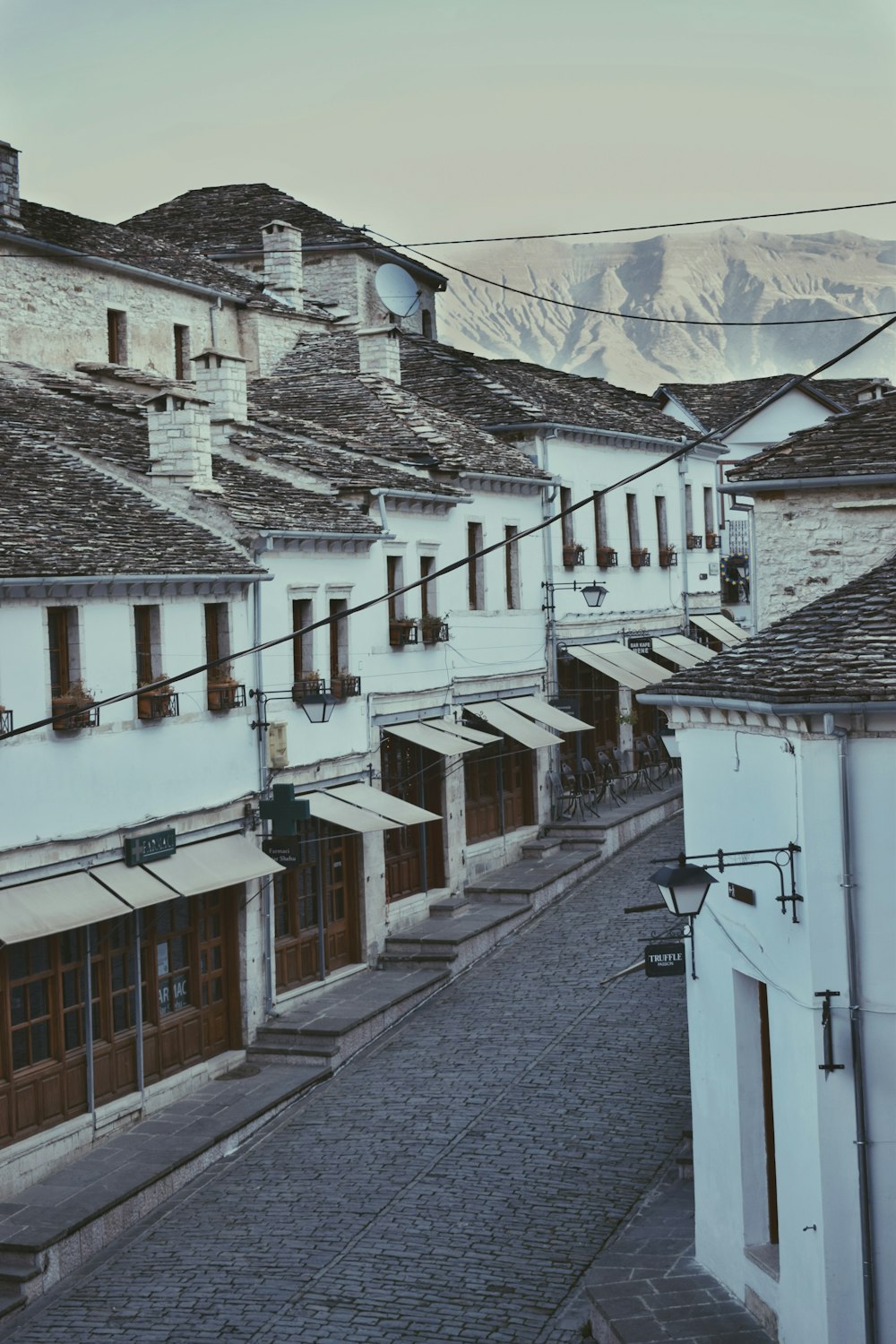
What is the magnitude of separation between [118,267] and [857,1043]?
920 inches

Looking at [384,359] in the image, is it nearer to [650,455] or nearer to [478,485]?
[478,485]

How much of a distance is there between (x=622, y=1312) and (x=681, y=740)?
4478 millimetres

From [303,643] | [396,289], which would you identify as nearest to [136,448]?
[303,643]

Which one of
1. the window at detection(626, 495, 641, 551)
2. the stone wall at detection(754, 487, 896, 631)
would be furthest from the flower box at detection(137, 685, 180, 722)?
the window at detection(626, 495, 641, 551)

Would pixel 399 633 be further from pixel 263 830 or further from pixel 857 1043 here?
pixel 857 1043

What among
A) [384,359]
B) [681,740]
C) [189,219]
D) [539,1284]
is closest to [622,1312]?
[539,1284]

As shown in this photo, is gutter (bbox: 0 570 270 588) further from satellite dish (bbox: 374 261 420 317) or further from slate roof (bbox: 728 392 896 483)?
satellite dish (bbox: 374 261 420 317)

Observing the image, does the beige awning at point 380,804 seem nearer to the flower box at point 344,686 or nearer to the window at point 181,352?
the flower box at point 344,686

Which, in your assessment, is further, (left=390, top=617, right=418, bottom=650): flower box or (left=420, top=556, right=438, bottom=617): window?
(left=420, top=556, right=438, bottom=617): window

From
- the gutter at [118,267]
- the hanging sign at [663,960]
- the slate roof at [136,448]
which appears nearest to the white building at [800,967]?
the hanging sign at [663,960]

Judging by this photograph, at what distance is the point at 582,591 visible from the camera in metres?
33.9

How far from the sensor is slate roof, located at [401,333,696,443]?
3384cm

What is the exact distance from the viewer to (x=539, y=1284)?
567 inches

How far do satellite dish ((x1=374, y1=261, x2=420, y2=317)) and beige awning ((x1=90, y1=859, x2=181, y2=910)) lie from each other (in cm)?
2317
